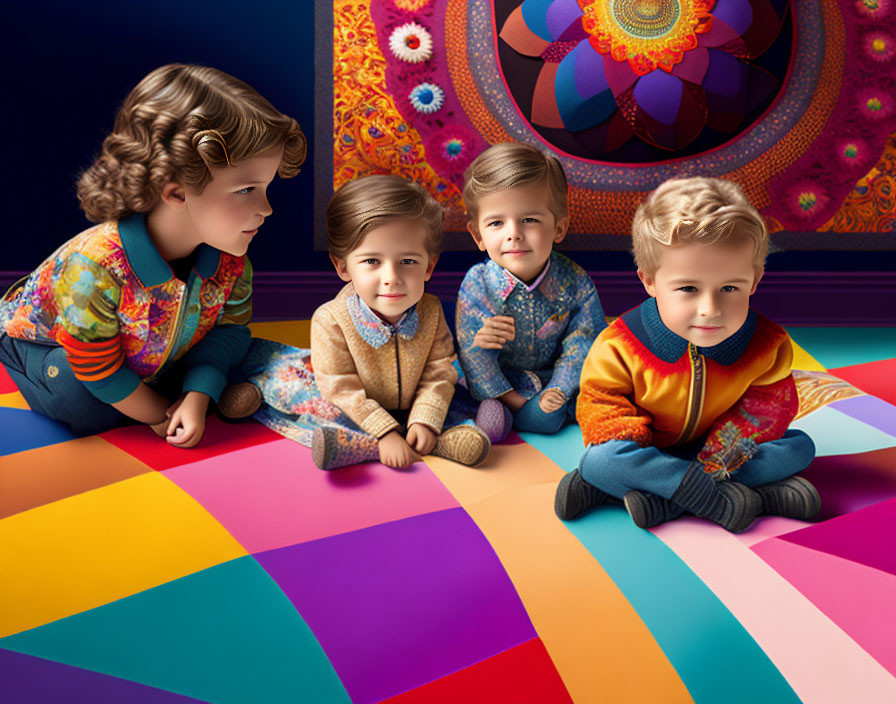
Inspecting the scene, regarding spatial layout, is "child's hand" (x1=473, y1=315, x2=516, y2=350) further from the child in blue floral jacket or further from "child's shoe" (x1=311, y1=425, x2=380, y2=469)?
"child's shoe" (x1=311, y1=425, x2=380, y2=469)

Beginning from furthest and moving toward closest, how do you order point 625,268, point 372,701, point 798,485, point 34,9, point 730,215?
point 625,268 < point 34,9 < point 798,485 < point 730,215 < point 372,701

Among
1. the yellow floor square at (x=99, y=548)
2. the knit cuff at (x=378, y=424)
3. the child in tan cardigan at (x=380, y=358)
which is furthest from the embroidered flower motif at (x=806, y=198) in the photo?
the yellow floor square at (x=99, y=548)

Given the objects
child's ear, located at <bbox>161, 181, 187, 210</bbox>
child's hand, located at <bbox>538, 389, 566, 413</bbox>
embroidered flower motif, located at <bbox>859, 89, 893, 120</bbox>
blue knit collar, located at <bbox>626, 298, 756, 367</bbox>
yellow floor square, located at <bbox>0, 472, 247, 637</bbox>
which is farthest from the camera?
embroidered flower motif, located at <bbox>859, 89, 893, 120</bbox>

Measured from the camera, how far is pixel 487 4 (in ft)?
7.11

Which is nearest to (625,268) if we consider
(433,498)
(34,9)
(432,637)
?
(433,498)

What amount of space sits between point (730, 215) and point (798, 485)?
0.49 meters

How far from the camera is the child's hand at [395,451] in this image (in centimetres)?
150

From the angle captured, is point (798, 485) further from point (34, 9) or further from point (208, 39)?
point (34, 9)

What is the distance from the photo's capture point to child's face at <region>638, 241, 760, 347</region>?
1266mm

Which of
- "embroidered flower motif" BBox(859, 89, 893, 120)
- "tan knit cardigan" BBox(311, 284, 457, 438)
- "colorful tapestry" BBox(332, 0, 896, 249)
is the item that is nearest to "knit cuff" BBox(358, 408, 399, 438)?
"tan knit cardigan" BBox(311, 284, 457, 438)

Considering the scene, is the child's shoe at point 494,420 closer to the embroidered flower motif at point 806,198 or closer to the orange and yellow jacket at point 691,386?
the orange and yellow jacket at point 691,386

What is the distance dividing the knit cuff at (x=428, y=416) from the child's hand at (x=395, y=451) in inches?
2.3

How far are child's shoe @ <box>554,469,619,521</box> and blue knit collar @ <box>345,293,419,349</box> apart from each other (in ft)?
1.48

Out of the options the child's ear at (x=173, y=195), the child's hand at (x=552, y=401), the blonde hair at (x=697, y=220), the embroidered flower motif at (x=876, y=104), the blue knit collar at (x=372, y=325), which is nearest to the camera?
the blonde hair at (x=697, y=220)
